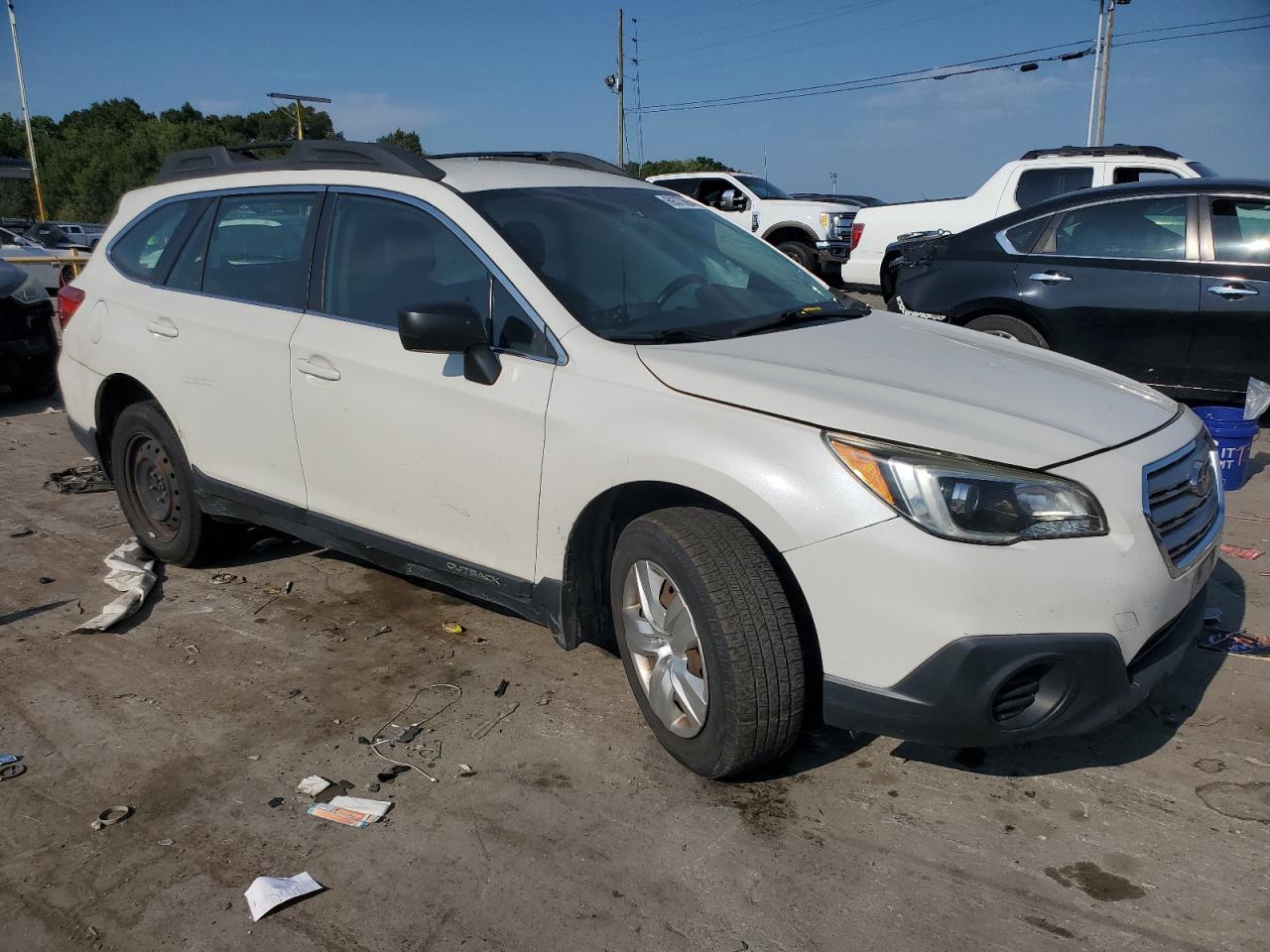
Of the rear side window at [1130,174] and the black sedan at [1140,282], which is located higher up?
the rear side window at [1130,174]

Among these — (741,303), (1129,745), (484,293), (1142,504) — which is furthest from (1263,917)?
→ (484,293)

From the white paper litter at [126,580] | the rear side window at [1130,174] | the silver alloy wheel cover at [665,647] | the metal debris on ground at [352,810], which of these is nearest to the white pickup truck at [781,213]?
the rear side window at [1130,174]

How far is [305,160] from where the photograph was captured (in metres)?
4.21

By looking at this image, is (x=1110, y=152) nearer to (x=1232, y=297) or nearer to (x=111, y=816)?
(x=1232, y=297)

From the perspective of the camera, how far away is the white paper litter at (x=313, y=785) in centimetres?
310

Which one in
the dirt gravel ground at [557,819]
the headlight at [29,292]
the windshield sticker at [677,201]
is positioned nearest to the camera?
the dirt gravel ground at [557,819]

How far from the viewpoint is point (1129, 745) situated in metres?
3.27

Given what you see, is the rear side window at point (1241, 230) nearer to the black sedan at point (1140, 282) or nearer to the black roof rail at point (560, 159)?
the black sedan at point (1140, 282)

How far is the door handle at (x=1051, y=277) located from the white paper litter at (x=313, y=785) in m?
5.87

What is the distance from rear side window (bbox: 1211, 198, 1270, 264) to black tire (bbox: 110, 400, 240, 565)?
622cm

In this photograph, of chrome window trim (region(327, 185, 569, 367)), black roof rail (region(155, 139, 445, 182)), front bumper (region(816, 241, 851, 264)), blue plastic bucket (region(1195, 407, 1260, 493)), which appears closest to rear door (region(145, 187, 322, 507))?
black roof rail (region(155, 139, 445, 182))

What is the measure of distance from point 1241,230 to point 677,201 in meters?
4.46

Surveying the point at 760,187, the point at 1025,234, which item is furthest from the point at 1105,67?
the point at 1025,234

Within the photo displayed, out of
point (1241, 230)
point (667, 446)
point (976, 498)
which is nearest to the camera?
point (976, 498)
